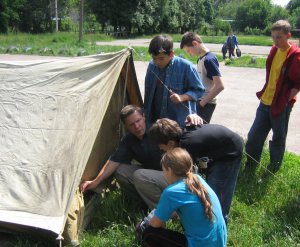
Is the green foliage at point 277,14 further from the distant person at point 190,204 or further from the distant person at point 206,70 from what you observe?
the distant person at point 190,204

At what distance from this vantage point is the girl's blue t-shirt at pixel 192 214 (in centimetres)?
254

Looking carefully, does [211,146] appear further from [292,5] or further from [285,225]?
[292,5]

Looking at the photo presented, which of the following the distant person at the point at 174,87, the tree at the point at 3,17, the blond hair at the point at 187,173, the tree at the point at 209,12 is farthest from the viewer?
the tree at the point at 209,12

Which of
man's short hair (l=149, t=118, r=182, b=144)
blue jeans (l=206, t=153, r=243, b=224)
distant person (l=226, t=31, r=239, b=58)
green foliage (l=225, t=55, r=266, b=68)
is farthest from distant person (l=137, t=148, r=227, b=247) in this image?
distant person (l=226, t=31, r=239, b=58)

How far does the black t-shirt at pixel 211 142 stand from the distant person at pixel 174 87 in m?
0.69

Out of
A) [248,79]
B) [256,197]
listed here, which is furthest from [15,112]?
[248,79]

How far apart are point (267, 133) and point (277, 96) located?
0.54 metres

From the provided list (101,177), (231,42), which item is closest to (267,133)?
(101,177)

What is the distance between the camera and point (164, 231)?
2.88m

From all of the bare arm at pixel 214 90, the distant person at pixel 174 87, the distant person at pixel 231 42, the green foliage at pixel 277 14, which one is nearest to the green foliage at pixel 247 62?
the distant person at pixel 231 42

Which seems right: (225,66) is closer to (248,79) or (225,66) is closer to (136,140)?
(248,79)

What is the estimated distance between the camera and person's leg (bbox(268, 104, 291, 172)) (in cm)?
447

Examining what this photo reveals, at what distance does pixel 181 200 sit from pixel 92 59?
193 cm

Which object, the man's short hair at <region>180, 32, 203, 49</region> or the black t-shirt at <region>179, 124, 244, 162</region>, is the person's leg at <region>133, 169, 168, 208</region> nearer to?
the black t-shirt at <region>179, 124, 244, 162</region>
